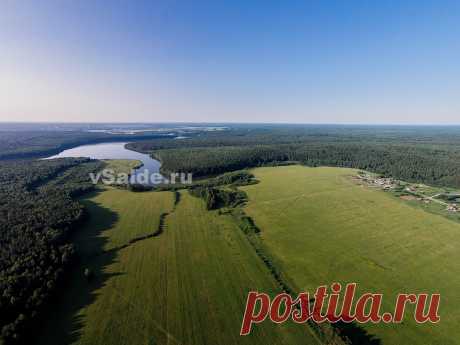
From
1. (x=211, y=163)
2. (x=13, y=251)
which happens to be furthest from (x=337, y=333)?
(x=211, y=163)

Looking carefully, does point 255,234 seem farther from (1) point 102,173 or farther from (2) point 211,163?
(1) point 102,173

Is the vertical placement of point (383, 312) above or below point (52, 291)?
below

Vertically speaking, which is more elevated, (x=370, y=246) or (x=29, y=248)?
(x=29, y=248)

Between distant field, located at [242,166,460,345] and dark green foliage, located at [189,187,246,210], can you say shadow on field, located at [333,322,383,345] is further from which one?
dark green foliage, located at [189,187,246,210]

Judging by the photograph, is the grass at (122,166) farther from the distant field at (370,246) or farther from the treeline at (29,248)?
the distant field at (370,246)

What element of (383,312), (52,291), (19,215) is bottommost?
(383,312)

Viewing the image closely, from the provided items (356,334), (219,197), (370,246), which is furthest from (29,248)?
(370,246)

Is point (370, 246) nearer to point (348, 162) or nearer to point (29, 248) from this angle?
point (29, 248)

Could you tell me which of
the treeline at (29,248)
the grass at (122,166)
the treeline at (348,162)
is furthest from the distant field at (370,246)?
the grass at (122,166)
